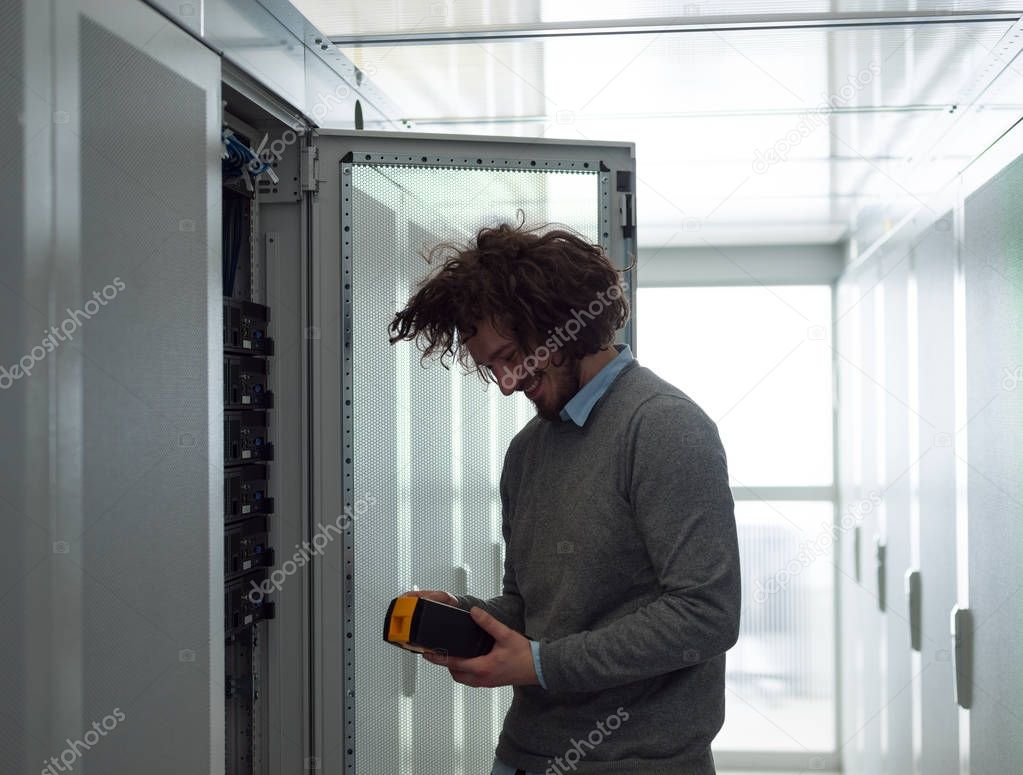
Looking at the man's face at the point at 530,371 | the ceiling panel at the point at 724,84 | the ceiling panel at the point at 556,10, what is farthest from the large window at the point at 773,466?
the man's face at the point at 530,371

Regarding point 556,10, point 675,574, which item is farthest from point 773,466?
point 675,574

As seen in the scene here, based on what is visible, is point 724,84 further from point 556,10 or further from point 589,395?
point 589,395

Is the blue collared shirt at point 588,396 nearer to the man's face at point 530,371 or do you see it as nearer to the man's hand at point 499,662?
the man's face at point 530,371

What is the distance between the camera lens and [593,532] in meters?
1.20

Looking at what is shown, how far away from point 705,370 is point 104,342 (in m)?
4.71

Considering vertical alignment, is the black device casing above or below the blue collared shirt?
below

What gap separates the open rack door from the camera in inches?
77.6

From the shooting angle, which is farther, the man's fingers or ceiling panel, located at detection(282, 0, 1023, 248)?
ceiling panel, located at detection(282, 0, 1023, 248)

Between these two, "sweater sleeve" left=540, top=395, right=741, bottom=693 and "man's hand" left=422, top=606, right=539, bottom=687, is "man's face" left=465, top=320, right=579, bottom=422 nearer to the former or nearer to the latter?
"sweater sleeve" left=540, top=395, right=741, bottom=693

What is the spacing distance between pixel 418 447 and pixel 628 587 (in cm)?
90

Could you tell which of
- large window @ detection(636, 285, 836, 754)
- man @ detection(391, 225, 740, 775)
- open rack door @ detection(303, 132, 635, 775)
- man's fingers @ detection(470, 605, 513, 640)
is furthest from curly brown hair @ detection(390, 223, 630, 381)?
large window @ detection(636, 285, 836, 754)

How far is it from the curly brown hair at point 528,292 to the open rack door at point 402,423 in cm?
64

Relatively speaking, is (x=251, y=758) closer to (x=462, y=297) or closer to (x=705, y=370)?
(x=462, y=297)

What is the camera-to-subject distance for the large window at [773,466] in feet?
18.7
